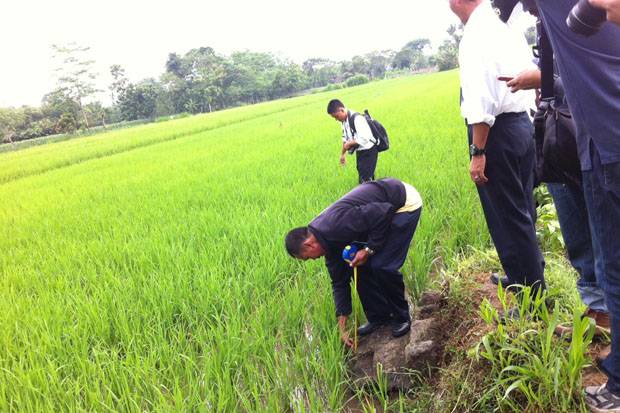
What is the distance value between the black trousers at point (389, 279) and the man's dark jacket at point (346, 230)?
61 millimetres

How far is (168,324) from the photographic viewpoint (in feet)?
7.76

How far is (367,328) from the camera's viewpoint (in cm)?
218

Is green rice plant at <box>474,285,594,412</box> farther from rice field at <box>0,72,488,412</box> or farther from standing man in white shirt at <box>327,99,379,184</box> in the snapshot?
standing man in white shirt at <box>327,99,379,184</box>

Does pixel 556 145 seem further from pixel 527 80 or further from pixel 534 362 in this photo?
pixel 534 362

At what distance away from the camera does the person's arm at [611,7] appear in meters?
0.90

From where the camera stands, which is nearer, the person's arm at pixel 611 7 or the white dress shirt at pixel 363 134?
the person's arm at pixel 611 7

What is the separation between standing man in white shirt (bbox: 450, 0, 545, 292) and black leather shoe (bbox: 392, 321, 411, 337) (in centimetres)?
56

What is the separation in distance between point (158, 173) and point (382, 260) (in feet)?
19.2

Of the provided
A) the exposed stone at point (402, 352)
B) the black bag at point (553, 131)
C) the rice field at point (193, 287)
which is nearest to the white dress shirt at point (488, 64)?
the black bag at point (553, 131)

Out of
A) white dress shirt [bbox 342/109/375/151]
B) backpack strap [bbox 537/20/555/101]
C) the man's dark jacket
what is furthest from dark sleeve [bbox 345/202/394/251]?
white dress shirt [bbox 342/109/375/151]

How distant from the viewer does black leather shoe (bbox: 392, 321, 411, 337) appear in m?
2.08

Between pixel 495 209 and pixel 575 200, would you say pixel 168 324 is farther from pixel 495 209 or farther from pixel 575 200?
pixel 575 200

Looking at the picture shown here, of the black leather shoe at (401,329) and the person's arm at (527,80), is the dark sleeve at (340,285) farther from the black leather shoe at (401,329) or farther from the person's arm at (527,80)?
the person's arm at (527,80)

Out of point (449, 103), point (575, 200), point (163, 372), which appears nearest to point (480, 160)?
point (575, 200)
